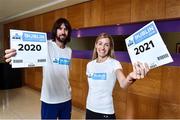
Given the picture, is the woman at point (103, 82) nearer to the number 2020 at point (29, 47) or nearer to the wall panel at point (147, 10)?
the number 2020 at point (29, 47)

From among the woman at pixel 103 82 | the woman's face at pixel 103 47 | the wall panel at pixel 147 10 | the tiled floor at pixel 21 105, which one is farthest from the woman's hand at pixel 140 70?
the tiled floor at pixel 21 105

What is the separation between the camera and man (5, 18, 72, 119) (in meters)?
1.90

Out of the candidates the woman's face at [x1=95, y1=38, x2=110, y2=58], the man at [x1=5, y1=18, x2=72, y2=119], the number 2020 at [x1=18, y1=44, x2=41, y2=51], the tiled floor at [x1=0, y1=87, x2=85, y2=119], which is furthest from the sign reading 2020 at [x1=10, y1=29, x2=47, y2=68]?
the tiled floor at [x1=0, y1=87, x2=85, y2=119]

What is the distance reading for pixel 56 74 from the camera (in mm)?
1921

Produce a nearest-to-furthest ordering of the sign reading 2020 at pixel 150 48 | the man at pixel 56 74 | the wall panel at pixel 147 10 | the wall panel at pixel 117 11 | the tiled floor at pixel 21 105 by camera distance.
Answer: the sign reading 2020 at pixel 150 48
the man at pixel 56 74
the wall panel at pixel 147 10
the wall panel at pixel 117 11
the tiled floor at pixel 21 105

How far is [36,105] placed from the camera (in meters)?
4.17

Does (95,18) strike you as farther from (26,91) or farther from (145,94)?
(26,91)

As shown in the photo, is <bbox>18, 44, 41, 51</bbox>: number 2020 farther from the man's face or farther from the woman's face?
the woman's face

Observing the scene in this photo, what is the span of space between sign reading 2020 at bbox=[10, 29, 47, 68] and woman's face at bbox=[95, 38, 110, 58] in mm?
487

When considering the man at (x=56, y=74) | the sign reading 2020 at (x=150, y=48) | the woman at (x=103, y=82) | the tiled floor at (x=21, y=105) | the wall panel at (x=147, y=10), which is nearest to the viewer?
the sign reading 2020 at (x=150, y=48)

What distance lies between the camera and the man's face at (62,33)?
1927 mm

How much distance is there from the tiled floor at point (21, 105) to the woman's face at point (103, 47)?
2.11m

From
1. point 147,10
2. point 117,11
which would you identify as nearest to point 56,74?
point 147,10

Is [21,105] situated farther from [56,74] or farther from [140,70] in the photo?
[140,70]
